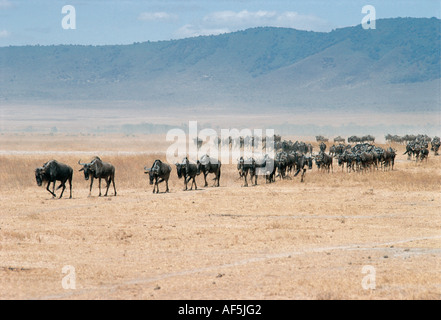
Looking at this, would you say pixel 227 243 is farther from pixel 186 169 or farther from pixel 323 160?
pixel 323 160

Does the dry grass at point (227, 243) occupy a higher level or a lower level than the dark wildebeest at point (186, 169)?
lower

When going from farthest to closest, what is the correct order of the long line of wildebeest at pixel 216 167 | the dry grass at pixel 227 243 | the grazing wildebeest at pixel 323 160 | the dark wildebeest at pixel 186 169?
the grazing wildebeest at pixel 323 160 → the dark wildebeest at pixel 186 169 → the long line of wildebeest at pixel 216 167 → the dry grass at pixel 227 243

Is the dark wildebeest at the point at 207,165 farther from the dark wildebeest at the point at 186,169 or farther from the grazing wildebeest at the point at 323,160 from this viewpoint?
the grazing wildebeest at the point at 323,160

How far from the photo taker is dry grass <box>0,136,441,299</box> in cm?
1329

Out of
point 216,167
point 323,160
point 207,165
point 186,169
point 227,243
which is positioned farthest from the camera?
point 323,160

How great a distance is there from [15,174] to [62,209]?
44.7 feet

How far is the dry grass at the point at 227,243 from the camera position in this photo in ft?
43.6

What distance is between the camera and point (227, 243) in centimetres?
1848

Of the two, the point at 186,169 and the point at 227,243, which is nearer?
the point at 227,243

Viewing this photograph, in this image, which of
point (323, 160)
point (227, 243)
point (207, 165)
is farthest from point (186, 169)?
point (227, 243)

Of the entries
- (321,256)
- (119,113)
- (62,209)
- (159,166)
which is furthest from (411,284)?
(119,113)

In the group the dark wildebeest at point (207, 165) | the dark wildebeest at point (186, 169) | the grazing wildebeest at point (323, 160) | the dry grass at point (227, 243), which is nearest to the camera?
the dry grass at point (227, 243)

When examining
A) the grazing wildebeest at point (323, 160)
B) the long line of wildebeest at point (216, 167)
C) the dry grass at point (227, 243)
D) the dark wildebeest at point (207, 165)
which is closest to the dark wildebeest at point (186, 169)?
the long line of wildebeest at point (216, 167)
